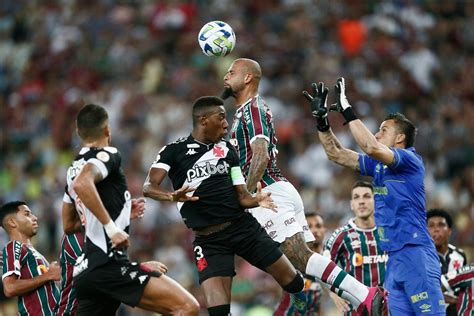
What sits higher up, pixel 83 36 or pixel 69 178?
pixel 83 36

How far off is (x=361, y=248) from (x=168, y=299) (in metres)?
4.11

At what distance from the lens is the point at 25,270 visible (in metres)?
11.9

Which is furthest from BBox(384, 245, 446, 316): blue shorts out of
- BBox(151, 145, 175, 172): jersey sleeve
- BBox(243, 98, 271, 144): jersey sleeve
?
BBox(151, 145, 175, 172): jersey sleeve

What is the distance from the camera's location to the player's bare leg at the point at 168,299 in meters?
9.88

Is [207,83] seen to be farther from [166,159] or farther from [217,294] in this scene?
[217,294]

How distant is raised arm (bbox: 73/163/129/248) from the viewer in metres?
9.57

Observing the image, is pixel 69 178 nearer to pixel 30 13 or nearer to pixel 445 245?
pixel 445 245

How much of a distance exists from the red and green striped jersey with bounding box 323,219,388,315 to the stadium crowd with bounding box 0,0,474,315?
4609 mm

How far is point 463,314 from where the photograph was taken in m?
12.8

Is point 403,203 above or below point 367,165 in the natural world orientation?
below

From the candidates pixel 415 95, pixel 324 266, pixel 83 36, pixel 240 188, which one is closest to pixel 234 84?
pixel 240 188

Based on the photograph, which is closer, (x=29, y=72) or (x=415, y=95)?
(x=415, y=95)

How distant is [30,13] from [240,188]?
633 inches

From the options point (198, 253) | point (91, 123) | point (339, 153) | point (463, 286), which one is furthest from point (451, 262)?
point (91, 123)
